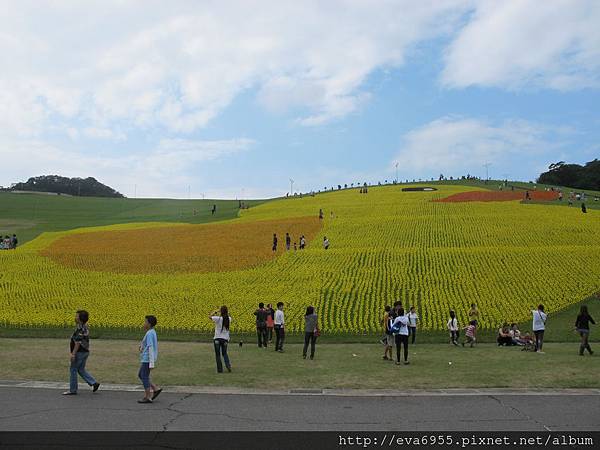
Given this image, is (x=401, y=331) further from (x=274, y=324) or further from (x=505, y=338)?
(x=505, y=338)

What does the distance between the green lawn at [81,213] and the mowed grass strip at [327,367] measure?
4804 cm

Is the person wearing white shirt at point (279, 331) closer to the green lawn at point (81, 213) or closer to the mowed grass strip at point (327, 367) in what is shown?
the mowed grass strip at point (327, 367)

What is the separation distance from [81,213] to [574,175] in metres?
115

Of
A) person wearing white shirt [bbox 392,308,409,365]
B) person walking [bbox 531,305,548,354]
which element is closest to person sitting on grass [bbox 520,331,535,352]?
person walking [bbox 531,305,548,354]

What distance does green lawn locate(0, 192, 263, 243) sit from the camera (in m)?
76.8

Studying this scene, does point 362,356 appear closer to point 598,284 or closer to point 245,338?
point 245,338

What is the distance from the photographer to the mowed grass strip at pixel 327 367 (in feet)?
43.2

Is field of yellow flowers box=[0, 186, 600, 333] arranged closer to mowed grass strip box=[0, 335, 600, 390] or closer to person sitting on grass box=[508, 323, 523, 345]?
person sitting on grass box=[508, 323, 523, 345]

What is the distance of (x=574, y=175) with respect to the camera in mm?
146625

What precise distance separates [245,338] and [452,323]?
7.78m
